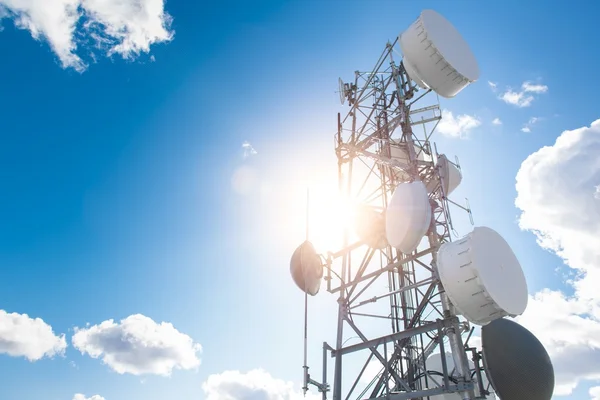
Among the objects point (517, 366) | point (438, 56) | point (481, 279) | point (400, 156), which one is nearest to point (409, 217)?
point (481, 279)

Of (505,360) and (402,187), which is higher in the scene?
(402,187)

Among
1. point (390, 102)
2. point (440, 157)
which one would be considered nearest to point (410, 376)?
point (440, 157)

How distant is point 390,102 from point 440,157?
358cm

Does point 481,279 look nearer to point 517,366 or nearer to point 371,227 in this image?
point 517,366

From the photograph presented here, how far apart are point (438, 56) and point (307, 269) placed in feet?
22.6

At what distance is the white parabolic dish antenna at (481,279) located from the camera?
7.63 metres

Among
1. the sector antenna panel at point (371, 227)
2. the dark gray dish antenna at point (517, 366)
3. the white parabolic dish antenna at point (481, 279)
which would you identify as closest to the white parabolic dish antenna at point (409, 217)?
the white parabolic dish antenna at point (481, 279)

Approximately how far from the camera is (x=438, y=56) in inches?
446

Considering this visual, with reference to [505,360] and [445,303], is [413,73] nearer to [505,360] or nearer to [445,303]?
[445,303]

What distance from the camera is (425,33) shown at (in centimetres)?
1135

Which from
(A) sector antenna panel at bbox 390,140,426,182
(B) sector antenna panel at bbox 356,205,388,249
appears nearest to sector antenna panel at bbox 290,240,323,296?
(B) sector antenna panel at bbox 356,205,388,249

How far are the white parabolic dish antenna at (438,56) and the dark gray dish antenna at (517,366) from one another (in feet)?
22.0

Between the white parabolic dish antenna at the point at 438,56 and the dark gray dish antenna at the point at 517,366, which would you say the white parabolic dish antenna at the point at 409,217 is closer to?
the dark gray dish antenna at the point at 517,366

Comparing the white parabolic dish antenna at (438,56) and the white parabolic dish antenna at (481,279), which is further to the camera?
the white parabolic dish antenna at (438,56)
